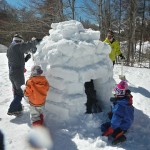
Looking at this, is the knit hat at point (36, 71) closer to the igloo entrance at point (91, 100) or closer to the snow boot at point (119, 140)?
the igloo entrance at point (91, 100)

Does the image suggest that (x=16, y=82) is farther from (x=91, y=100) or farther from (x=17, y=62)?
(x=91, y=100)

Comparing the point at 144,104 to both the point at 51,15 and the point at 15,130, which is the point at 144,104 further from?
the point at 51,15

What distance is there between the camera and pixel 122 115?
441cm

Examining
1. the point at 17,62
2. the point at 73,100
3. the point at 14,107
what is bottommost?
the point at 14,107

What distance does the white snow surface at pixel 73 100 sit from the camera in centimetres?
447

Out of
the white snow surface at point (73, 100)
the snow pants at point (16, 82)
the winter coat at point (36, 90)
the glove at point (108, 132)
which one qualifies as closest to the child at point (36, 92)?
the winter coat at point (36, 90)

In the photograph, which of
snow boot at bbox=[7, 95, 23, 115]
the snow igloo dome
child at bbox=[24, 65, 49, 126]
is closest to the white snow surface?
the snow igloo dome

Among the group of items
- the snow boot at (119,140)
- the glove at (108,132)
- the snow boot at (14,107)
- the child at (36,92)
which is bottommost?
the snow boot at (119,140)

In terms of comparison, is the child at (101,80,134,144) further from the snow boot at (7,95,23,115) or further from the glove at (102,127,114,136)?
the snow boot at (7,95,23,115)

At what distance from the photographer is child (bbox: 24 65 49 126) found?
4738mm

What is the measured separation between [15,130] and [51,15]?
1075 centimetres

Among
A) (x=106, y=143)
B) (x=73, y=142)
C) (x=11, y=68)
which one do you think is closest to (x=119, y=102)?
(x=106, y=143)

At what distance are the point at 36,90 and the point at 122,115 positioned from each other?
142 cm

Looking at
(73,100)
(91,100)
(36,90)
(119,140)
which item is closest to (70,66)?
(73,100)
